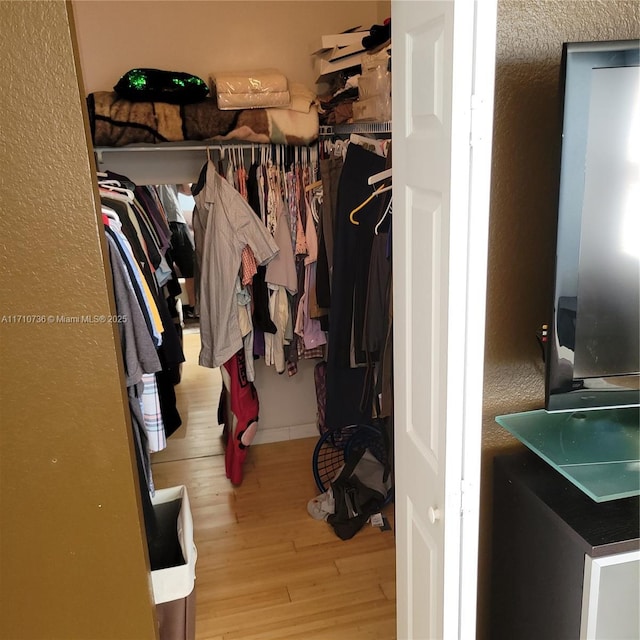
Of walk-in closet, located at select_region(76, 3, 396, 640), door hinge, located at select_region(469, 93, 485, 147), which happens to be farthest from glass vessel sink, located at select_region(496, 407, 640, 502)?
walk-in closet, located at select_region(76, 3, 396, 640)

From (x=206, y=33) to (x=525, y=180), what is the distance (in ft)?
7.24

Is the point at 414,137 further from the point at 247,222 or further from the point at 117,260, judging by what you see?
the point at 247,222

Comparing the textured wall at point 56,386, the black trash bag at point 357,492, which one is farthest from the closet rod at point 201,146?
the textured wall at point 56,386

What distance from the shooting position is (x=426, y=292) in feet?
3.82

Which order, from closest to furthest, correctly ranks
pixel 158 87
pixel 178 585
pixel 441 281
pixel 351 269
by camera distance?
1. pixel 441 281
2. pixel 178 585
3. pixel 351 269
4. pixel 158 87

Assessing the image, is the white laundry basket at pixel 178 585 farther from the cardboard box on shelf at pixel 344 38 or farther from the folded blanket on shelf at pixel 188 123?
the cardboard box on shelf at pixel 344 38

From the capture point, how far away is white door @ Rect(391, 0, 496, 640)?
965 mm

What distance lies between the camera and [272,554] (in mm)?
2518

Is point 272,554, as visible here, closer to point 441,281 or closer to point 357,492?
point 357,492

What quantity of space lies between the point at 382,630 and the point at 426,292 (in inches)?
56.2

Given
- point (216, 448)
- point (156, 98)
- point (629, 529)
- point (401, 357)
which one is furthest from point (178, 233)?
point (629, 529)

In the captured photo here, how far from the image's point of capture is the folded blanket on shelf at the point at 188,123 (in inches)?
104

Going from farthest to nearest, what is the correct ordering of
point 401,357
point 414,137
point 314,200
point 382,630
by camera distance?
point 314,200
point 382,630
point 401,357
point 414,137


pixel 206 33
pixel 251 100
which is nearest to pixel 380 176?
pixel 251 100
